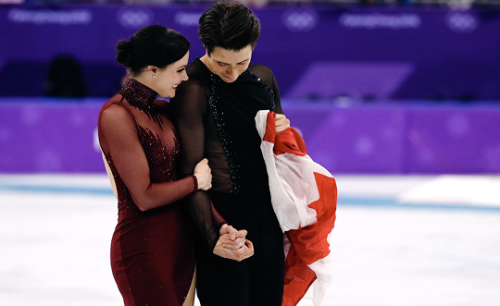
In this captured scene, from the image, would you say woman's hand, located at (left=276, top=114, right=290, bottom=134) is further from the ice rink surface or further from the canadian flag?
the ice rink surface

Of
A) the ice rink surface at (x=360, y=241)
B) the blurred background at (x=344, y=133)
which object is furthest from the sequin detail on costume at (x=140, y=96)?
the blurred background at (x=344, y=133)

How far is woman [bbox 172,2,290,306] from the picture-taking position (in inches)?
72.9

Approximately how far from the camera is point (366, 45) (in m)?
8.16

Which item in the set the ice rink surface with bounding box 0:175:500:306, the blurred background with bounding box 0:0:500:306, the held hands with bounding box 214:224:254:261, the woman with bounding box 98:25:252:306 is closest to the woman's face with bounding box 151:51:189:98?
the woman with bounding box 98:25:252:306

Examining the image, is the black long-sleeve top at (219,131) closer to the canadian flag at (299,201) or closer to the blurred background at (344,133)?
the canadian flag at (299,201)

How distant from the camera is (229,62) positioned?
186 cm

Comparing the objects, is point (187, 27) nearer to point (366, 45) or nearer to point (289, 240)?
point (366, 45)

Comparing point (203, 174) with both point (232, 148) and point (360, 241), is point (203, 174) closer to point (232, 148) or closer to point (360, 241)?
point (232, 148)

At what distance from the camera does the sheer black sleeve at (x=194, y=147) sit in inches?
A: 72.5

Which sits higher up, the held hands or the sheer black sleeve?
the sheer black sleeve

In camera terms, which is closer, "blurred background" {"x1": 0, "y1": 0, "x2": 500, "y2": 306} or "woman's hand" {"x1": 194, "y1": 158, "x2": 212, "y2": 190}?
"woman's hand" {"x1": 194, "y1": 158, "x2": 212, "y2": 190}

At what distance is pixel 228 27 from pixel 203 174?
1.43 ft

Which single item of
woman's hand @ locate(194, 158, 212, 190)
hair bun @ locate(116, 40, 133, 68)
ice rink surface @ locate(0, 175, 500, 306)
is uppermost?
hair bun @ locate(116, 40, 133, 68)

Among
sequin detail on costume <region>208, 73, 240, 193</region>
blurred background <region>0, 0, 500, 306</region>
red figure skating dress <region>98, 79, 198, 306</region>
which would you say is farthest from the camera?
blurred background <region>0, 0, 500, 306</region>
